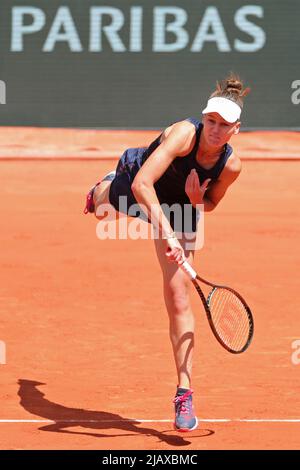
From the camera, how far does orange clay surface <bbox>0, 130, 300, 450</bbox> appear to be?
567 cm

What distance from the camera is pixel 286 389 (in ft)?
21.3

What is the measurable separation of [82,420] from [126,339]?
1.84 m

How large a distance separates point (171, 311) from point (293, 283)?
165 inches

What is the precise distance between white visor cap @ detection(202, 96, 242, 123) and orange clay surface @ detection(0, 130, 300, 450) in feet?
5.43

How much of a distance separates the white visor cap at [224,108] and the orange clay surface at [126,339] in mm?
1656

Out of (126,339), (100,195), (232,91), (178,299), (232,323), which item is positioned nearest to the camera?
(232,91)

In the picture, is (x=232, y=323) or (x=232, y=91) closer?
(x=232, y=91)

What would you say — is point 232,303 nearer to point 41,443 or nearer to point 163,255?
point 163,255

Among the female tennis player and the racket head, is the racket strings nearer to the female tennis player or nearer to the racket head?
the racket head

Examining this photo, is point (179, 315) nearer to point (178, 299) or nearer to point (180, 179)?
point (178, 299)

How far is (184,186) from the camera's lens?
5.59 m

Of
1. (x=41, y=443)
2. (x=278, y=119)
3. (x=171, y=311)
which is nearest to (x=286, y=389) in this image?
(x=171, y=311)

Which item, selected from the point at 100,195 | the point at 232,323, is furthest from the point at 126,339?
the point at 232,323

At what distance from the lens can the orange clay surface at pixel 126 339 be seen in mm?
5672
